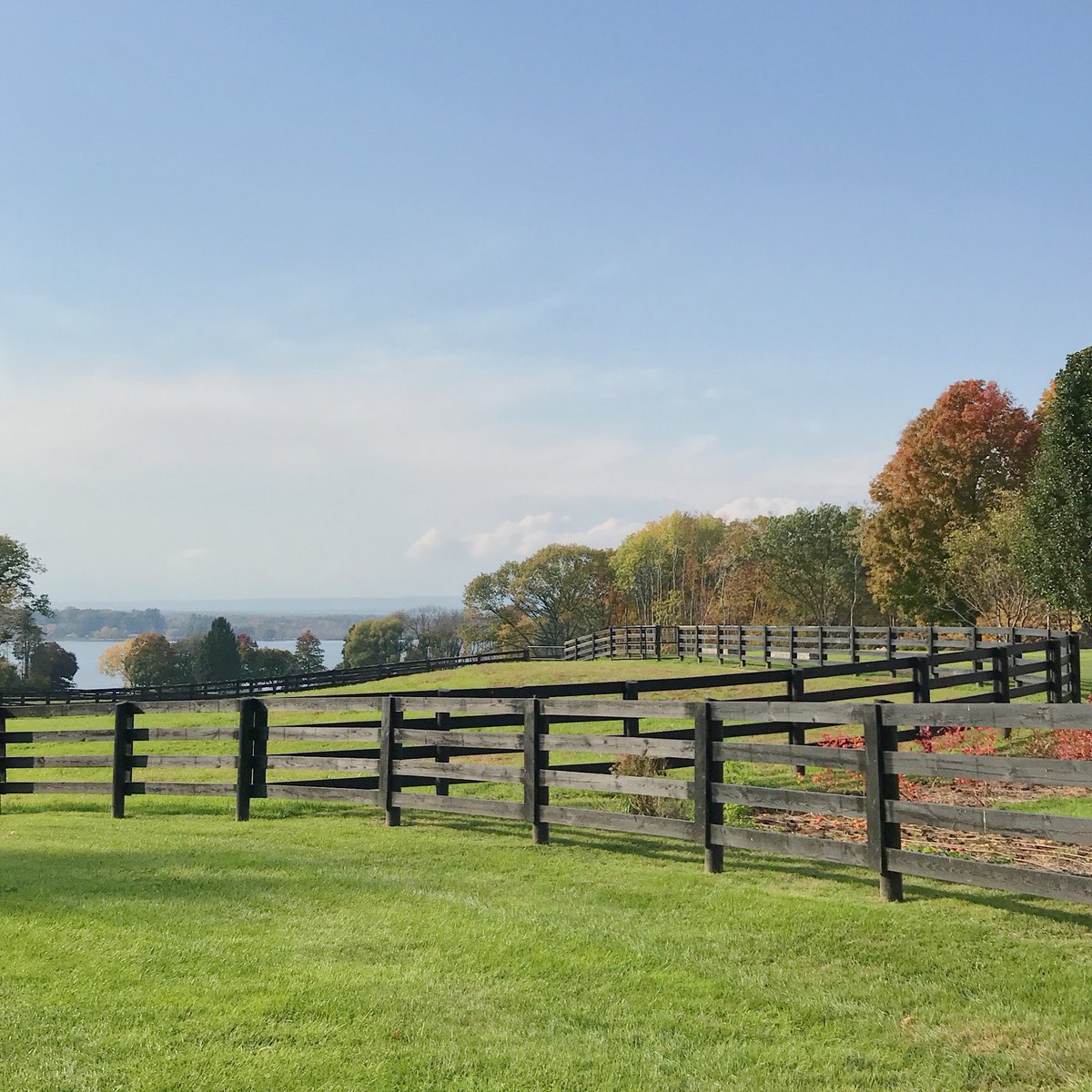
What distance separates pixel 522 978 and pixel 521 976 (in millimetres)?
A: 32

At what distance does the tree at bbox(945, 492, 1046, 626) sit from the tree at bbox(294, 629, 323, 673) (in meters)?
93.0

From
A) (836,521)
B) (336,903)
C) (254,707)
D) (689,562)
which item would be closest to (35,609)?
(689,562)

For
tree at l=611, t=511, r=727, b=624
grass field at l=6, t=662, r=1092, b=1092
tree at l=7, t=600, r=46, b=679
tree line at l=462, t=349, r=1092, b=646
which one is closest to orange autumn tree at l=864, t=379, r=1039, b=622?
tree line at l=462, t=349, r=1092, b=646

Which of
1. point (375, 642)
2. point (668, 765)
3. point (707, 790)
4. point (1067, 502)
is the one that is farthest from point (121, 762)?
point (375, 642)

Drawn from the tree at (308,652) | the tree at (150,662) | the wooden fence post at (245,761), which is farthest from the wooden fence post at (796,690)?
the tree at (308,652)

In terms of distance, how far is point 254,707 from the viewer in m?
11.8

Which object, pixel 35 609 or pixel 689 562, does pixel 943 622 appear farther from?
pixel 35 609

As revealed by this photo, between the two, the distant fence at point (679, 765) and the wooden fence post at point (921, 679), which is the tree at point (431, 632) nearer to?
the wooden fence post at point (921, 679)

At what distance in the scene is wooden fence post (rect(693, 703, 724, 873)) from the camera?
8336 millimetres

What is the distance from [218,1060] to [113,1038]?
634 mm

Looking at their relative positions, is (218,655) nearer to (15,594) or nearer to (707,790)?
(15,594)

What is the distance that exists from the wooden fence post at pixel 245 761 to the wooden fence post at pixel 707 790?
555 centimetres

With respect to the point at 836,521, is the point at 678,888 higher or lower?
lower

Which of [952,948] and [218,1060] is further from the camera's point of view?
[952,948]
